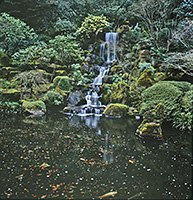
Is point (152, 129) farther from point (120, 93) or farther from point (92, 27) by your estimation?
point (92, 27)

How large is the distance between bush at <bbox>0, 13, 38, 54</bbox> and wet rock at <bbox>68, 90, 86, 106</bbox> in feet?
24.5

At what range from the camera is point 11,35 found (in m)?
14.0

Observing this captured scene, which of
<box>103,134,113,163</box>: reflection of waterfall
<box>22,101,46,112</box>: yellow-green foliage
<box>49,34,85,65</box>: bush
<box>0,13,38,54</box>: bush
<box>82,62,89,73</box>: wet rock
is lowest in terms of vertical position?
<box>103,134,113,163</box>: reflection of waterfall

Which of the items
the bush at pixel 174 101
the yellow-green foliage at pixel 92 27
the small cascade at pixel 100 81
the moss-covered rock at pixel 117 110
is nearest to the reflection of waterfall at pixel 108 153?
the bush at pixel 174 101

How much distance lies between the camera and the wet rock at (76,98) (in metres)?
11.4

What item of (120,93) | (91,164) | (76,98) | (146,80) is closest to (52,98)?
(76,98)

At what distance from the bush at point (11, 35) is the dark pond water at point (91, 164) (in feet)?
34.0

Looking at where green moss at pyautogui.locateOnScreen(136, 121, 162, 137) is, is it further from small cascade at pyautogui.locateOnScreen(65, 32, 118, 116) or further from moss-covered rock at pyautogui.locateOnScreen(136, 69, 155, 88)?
moss-covered rock at pyautogui.locateOnScreen(136, 69, 155, 88)

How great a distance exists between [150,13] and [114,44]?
447 cm

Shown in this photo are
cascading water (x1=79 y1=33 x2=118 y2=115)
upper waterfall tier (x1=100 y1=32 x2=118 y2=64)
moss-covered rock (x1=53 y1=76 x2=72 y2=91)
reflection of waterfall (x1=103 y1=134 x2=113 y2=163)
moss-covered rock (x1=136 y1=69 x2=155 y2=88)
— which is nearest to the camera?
reflection of waterfall (x1=103 y1=134 x2=113 y2=163)

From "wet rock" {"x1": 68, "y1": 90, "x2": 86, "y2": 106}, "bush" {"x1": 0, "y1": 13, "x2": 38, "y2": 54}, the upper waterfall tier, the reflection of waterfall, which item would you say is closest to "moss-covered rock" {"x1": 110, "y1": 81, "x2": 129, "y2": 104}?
"wet rock" {"x1": 68, "y1": 90, "x2": 86, "y2": 106}

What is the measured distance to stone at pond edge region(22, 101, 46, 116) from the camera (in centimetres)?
977

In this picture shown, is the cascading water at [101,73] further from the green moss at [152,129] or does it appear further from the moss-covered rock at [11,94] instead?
the green moss at [152,129]

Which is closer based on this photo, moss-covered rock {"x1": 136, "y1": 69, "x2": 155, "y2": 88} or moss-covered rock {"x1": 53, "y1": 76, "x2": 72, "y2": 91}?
moss-covered rock {"x1": 136, "y1": 69, "x2": 155, "y2": 88}
